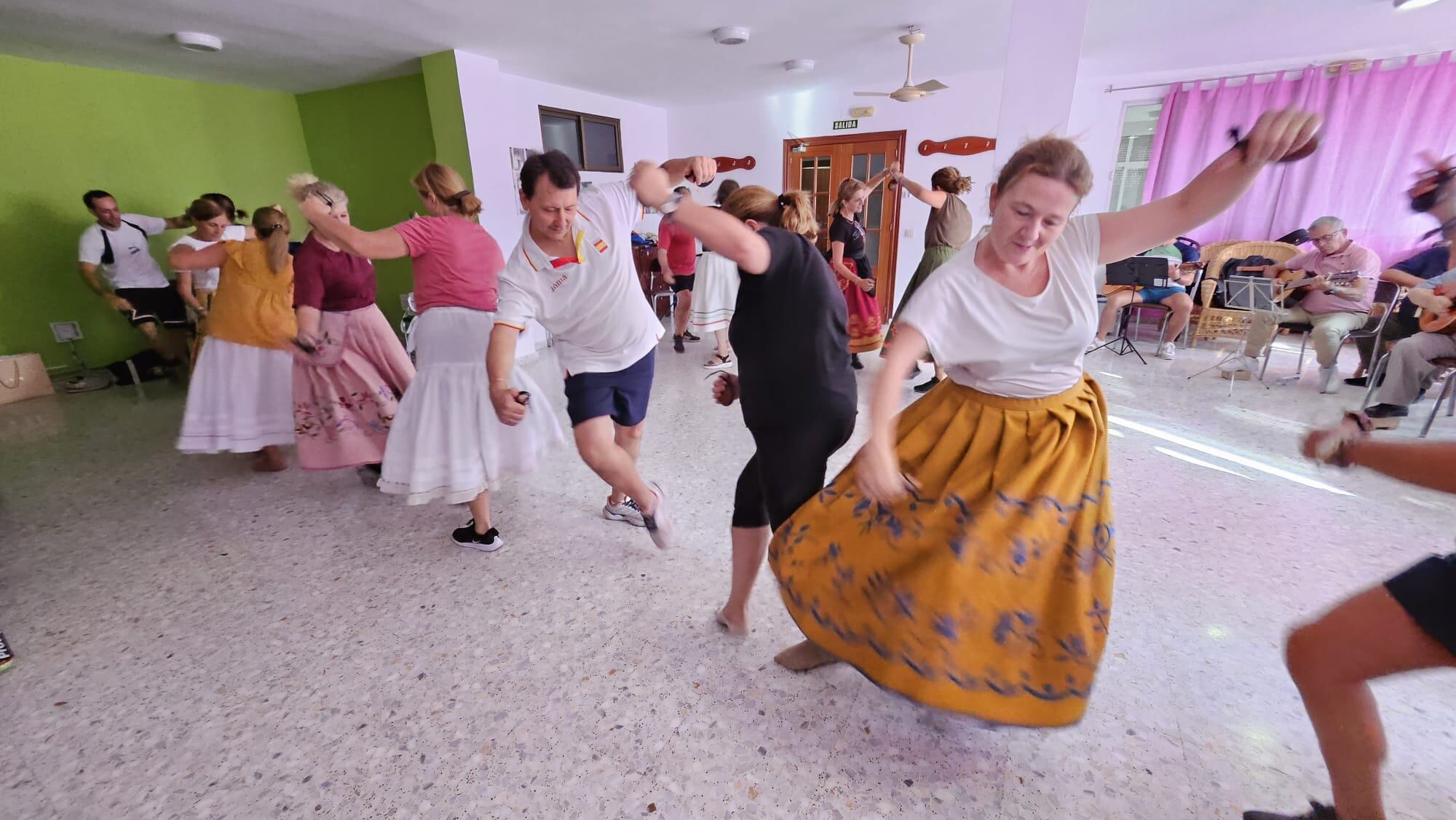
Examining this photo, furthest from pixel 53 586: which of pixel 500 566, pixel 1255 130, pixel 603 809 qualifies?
pixel 1255 130

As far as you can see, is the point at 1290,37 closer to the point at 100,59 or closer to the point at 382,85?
the point at 382,85

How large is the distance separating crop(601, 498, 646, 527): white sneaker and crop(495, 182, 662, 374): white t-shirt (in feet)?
2.57

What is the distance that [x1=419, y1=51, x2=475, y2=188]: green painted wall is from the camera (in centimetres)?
480

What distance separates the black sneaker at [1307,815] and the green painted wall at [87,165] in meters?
6.86

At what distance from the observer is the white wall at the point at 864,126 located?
6324mm

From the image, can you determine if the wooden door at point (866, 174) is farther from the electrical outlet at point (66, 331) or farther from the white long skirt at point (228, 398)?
the electrical outlet at point (66, 331)

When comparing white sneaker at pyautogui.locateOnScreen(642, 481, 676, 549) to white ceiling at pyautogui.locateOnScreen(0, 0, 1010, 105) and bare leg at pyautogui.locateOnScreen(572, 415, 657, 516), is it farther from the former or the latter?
white ceiling at pyautogui.locateOnScreen(0, 0, 1010, 105)

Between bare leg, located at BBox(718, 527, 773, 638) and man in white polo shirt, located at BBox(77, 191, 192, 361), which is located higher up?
man in white polo shirt, located at BBox(77, 191, 192, 361)

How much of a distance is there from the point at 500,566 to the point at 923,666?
5.42 feet

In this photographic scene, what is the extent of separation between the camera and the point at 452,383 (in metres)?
2.37

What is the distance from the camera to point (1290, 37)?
4.83m

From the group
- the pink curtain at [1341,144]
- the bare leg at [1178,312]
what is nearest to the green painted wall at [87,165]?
the bare leg at [1178,312]

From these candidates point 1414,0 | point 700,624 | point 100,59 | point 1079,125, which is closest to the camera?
point 700,624

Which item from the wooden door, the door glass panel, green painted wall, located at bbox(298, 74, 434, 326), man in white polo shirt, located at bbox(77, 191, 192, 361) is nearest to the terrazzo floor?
man in white polo shirt, located at bbox(77, 191, 192, 361)
